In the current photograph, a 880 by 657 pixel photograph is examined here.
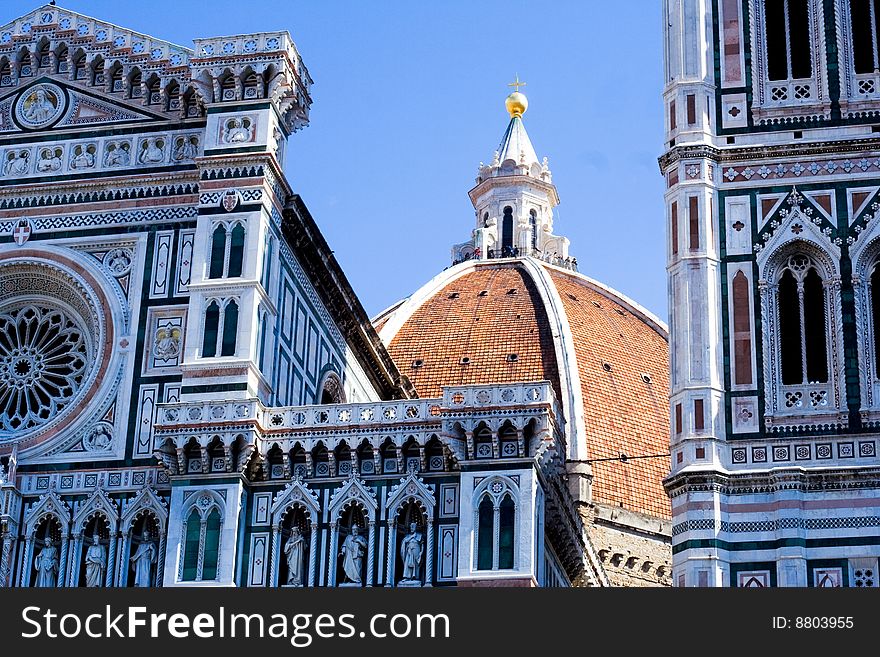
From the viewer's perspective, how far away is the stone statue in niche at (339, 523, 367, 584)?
30.6 meters

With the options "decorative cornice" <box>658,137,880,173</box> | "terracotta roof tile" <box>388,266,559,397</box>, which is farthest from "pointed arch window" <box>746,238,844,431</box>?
"terracotta roof tile" <box>388,266,559,397</box>

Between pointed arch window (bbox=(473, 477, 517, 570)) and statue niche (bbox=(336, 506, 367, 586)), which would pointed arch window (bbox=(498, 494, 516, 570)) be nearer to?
pointed arch window (bbox=(473, 477, 517, 570))

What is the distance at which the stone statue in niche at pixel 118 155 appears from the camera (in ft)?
112

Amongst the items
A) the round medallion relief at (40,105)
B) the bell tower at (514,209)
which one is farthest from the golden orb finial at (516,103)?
the round medallion relief at (40,105)

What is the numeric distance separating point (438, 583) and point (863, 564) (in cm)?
568

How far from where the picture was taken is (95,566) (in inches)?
1230

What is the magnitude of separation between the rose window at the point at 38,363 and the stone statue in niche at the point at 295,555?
4.16 meters

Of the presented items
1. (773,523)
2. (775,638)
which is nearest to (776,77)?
(773,523)

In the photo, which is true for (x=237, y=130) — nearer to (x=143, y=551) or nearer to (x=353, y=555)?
(x=143, y=551)

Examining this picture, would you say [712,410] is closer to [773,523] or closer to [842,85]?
[773,523]

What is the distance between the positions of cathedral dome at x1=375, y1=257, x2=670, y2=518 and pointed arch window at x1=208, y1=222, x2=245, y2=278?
23.7 meters

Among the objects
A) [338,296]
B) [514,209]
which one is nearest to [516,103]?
[514,209]

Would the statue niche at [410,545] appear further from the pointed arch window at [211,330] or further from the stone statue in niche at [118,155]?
the stone statue in niche at [118,155]

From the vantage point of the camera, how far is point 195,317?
3231 cm
